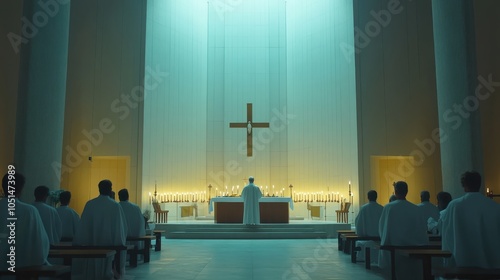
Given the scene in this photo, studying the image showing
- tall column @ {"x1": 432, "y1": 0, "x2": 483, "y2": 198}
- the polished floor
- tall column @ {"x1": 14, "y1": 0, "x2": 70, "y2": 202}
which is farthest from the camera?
tall column @ {"x1": 14, "y1": 0, "x2": 70, "y2": 202}

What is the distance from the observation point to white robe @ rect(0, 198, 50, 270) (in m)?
4.51

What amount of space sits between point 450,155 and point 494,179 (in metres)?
4.85

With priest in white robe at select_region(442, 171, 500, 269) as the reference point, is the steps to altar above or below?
below

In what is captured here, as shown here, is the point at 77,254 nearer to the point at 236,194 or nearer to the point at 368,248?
the point at 368,248

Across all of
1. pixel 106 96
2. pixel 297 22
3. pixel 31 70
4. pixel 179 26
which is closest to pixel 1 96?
pixel 106 96

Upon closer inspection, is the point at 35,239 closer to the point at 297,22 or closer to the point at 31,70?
the point at 31,70

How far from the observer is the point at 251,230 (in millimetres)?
14008

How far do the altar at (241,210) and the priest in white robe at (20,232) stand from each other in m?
10.4

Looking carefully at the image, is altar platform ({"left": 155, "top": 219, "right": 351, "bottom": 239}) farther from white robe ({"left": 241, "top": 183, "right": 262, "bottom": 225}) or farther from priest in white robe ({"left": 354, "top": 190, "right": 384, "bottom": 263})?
priest in white robe ({"left": 354, "top": 190, "right": 384, "bottom": 263})

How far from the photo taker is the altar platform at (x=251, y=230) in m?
13.7

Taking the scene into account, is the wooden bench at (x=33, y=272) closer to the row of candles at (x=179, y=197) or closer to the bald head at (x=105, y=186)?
the bald head at (x=105, y=186)

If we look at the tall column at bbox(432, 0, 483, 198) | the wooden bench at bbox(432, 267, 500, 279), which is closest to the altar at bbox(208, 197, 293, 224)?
the tall column at bbox(432, 0, 483, 198)

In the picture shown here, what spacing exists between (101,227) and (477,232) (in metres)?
4.39

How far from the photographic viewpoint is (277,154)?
1872 centimetres
